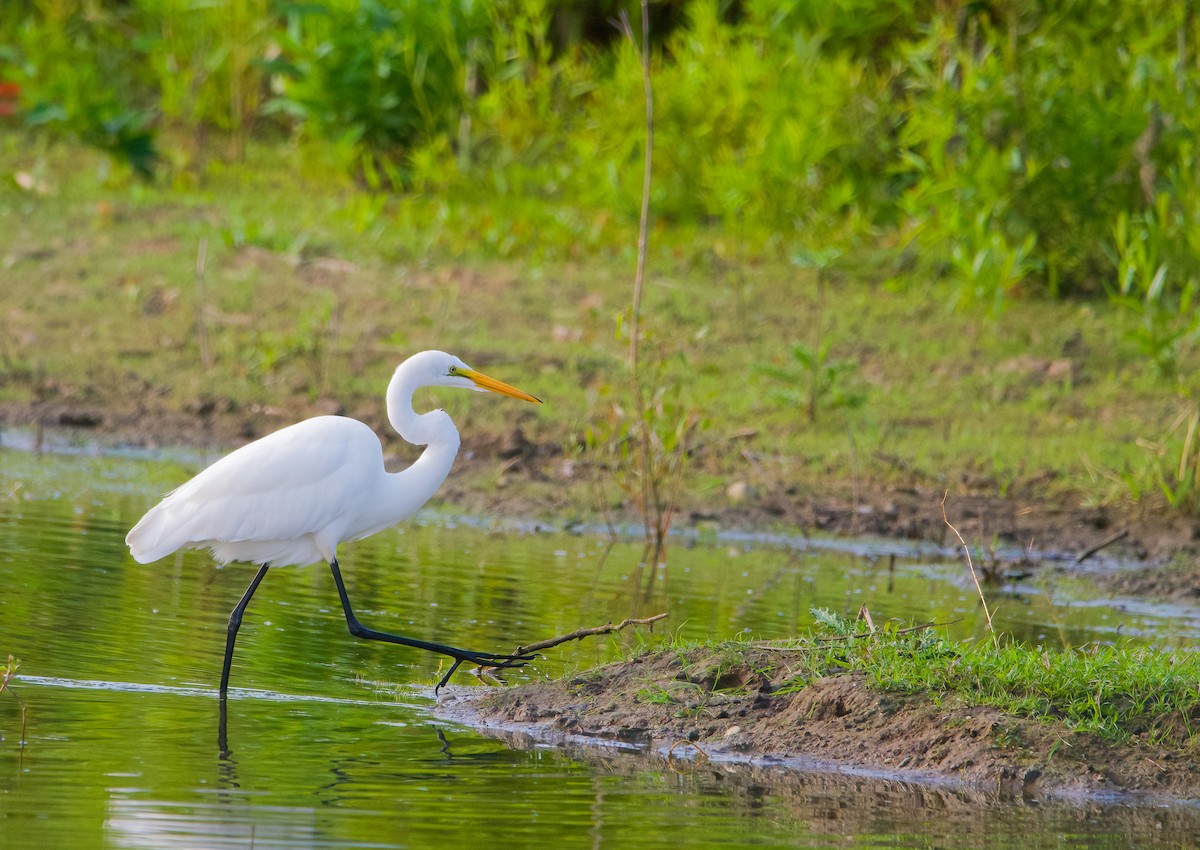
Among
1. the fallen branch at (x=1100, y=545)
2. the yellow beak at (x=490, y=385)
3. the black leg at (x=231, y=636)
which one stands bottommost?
the fallen branch at (x=1100, y=545)

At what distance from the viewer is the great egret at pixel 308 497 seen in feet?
19.1

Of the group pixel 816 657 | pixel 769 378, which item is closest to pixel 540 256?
pixel 769 378

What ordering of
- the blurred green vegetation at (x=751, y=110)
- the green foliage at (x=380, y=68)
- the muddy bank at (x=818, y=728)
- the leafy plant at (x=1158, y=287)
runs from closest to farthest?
1. the muddy bank at (x=818, y=728)
2. the leafy plant at (x=1158, y=287)
3. the blurred green vegetation at (x=751, y=110)
4. the green foliage at (x=380, y=68)

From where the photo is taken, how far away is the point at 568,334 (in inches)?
444

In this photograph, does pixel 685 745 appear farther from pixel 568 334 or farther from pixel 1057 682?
pixel 568 334

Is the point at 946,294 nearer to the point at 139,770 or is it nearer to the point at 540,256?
the point at 540,256

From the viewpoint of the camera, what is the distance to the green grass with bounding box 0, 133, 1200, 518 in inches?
388

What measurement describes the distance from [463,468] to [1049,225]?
13.9 feet

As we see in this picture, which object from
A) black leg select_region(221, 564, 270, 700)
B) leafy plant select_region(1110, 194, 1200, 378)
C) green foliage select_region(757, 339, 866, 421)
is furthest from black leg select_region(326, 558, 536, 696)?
leafy plant select_region(1110, 194, 1200, 378)

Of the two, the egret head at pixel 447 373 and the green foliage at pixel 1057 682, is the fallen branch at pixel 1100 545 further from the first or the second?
the egret head at pixel 447 373

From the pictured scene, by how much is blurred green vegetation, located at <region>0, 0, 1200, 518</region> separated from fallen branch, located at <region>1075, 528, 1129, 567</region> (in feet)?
1.57

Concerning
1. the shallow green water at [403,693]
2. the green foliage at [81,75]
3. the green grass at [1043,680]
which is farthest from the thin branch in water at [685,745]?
the green foliage at [81,75]

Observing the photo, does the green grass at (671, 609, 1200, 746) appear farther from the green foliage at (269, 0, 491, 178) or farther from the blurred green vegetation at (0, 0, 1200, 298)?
the green foliage at (269, 0, 491, 178)

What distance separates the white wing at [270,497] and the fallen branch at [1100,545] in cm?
386
